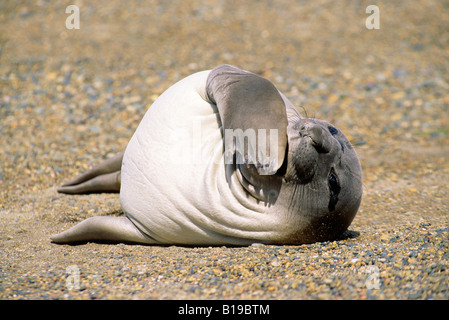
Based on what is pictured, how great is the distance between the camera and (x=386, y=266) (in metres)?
3.05

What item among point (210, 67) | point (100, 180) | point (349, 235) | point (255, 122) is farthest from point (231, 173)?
point (210, 67)

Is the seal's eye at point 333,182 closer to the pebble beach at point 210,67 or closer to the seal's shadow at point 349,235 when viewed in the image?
the pebble beach at point 210,67

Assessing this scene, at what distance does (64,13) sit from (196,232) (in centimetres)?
655

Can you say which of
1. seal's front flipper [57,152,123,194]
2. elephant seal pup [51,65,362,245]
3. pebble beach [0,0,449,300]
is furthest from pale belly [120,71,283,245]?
seal's front flipper [57,152,123,194]

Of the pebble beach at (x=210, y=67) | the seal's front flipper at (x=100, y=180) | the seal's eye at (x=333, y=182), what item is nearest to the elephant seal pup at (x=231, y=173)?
the seal's eye at (x=333, y=182)

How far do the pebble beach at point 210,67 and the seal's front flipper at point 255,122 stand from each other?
596 mm

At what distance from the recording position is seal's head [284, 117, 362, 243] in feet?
9.78

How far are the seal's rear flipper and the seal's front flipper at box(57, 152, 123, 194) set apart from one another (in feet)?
3.30

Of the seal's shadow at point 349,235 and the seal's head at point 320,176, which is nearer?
the seal's head at point 320,176

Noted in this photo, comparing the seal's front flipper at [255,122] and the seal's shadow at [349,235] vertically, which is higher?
the seal's front flipper at [255,122]

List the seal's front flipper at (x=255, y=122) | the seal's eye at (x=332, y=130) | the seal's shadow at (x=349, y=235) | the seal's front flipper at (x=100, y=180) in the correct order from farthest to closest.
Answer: the seal's front flipper at (x=100, y=180) < the seal's shadow at (x=349, y=235) < the seal's eye at (x=332, y=130) < the seal's front flipper at (x=255, y=122)

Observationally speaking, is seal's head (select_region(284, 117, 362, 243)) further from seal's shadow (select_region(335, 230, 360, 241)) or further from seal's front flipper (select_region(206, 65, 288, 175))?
seal's shadow (select_region(335, 230, 360, 241))

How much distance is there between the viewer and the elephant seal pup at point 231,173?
2994 mm

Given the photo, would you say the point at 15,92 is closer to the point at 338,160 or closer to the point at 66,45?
the point at 66,45
